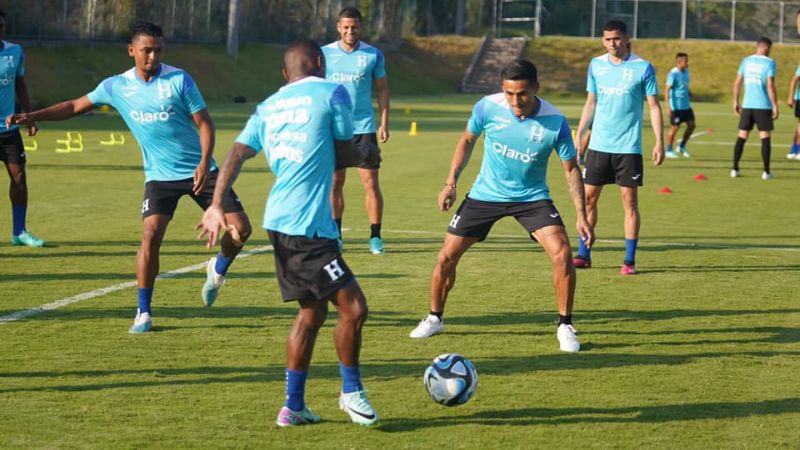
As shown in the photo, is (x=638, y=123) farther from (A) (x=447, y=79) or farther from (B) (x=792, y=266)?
(A) (x=447, y=79)

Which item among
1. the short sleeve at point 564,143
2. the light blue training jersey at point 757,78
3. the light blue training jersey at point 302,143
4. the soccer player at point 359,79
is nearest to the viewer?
the light blue training jersey at point 302,143

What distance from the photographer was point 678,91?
28203 millimetres

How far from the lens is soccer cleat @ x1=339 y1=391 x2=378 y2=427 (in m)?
6.93

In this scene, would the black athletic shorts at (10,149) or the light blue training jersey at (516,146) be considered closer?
the light blue training jersey at (516,146)

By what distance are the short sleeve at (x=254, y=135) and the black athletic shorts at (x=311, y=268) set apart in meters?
0.51

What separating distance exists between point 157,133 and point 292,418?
358 centimetres

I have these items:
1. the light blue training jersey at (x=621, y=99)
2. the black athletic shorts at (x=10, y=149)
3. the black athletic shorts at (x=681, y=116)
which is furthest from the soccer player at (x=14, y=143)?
the black athletic shorts at (x=681, y=116)

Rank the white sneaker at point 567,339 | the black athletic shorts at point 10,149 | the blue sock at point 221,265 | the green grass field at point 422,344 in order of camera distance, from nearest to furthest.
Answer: the green grass field at point 422,344, the white sneaker at point 567,339, the blue sock at point 221,265, the black athletic shorts at point 10,149

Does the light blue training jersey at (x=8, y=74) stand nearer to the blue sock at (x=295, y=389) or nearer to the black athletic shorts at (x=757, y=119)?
the blue sock at (x=295, y=389)

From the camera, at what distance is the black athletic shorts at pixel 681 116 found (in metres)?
28.3

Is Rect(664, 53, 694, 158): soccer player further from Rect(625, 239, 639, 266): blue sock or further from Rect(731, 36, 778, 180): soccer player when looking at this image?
Rect(625, 239, 639, 266): blue sock

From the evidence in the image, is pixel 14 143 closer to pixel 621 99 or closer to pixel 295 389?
pixel 621 99

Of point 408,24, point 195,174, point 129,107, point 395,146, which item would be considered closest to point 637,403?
point 195,174

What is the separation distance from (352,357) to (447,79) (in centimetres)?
5961
